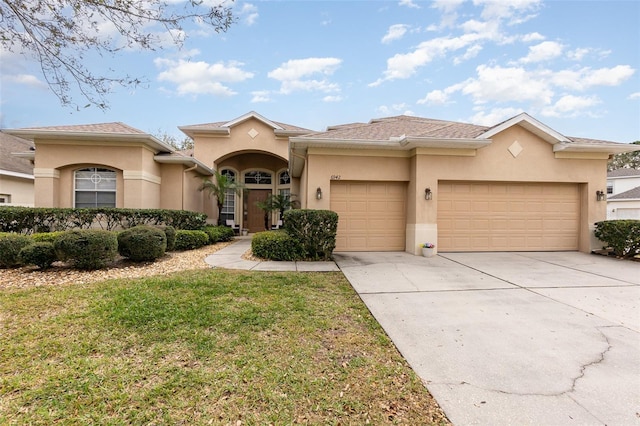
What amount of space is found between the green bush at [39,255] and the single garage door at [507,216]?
1013 centimetres

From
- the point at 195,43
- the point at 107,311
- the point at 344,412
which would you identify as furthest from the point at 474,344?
the point at 195,43

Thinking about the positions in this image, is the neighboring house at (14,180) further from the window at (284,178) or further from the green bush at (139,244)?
the window at (284,178)

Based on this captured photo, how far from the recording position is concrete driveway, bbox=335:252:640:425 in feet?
7.47

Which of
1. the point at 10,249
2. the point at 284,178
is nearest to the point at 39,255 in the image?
the point at 10,249

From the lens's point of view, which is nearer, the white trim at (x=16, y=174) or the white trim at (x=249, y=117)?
the white trim at (x=16, y=174)

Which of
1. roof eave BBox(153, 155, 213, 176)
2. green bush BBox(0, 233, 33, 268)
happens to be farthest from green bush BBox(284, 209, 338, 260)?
roof eave BBox(153, 155, 213, 176)

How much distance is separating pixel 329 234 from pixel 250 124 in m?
10.1

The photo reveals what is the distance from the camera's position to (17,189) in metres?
14.8

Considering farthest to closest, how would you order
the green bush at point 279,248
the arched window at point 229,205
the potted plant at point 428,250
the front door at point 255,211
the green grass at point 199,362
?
the front door at point 255,211
the arched window at point 229,205
the potted plant at point 428,250
the green bush at point 279,248
the green grass at point 199,362

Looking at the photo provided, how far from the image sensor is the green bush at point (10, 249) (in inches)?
245

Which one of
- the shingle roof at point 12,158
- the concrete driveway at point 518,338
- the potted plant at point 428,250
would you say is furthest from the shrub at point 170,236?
the shingle roof at point 12,158

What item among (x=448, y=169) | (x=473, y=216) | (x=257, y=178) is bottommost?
(x=473, y=216)

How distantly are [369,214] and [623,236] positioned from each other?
23.9ft

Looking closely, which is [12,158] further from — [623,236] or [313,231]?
[623,236]
